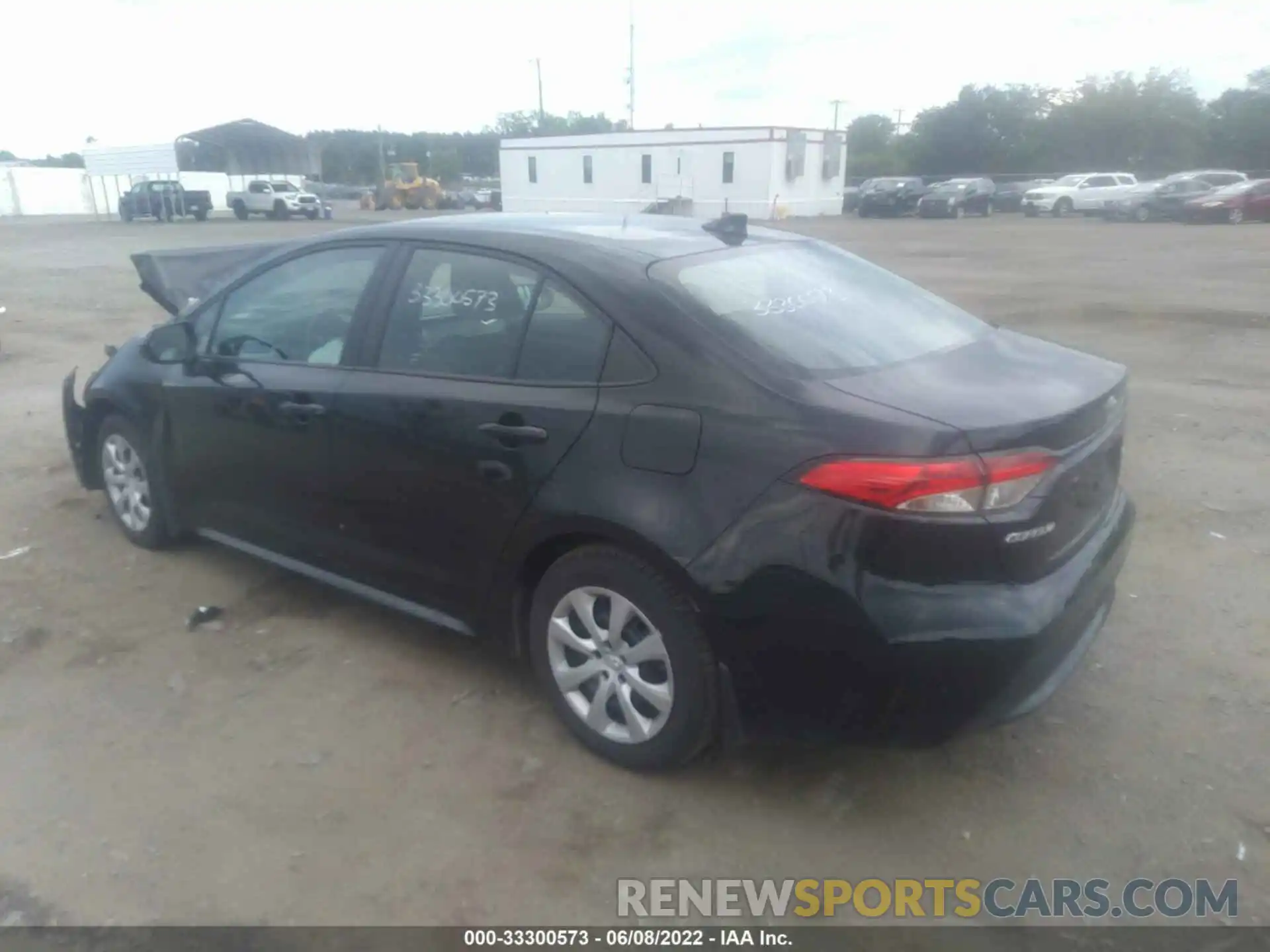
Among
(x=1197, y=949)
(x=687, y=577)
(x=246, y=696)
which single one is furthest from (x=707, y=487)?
(x=246, y=696)

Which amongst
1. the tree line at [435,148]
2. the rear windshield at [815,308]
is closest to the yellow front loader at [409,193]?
the tree line at [435,148]

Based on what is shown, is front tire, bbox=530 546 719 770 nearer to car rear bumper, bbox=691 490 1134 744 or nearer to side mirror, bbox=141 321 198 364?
car rear bumper, bbox=691 490 1134 744

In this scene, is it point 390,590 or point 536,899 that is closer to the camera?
point 536,899

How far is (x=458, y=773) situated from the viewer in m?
3.30

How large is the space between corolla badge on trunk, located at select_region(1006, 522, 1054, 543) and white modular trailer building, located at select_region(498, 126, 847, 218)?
40.7m

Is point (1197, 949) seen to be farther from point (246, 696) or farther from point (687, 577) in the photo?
point (246, 696)

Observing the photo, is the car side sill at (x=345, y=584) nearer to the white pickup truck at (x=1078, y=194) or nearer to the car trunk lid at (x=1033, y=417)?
the car trunk lid at (x=1033, y=417)

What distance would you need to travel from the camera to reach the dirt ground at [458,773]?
2.83m

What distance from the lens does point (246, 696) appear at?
12.4ft

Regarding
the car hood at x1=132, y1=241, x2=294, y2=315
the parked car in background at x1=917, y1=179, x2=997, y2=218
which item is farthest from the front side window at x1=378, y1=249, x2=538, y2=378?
the parked car in background at x1=917, y1=179, x2=997, y2=218

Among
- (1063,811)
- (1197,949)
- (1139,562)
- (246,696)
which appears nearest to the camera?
(1197,949)

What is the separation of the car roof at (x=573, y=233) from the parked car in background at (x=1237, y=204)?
34.7 meters

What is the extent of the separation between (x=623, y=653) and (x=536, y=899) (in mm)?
748

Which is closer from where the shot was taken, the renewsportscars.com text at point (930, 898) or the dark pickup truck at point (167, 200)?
the renewsportscars.com text at point (930, 898)
